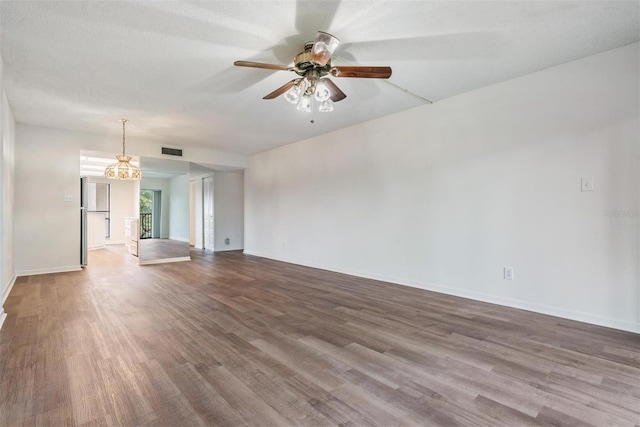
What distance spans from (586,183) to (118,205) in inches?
470

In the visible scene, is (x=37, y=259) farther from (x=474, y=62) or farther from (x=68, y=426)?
(x=474, y=62)

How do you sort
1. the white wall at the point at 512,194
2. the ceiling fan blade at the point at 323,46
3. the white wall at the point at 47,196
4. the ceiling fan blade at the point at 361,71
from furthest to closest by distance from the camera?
the white wall at the point at 47,196 < the white wall at the point at 512,194 < the ceiling fan blade at the point at 361,71 < the ceiling fan blade at the point at 323,46

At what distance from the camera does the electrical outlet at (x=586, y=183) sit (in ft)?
9.43

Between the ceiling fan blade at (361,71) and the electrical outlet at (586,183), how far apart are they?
7.14ft

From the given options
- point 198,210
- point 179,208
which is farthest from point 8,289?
point 198,210

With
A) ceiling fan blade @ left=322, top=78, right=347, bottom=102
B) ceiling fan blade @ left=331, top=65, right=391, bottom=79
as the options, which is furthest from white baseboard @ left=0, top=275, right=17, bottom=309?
ceiling fan blade @ left=331, top=65, right=391, bottom=79

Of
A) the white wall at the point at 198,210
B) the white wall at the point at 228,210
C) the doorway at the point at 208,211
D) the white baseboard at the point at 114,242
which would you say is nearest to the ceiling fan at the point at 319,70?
the white wall at the point at 228,210

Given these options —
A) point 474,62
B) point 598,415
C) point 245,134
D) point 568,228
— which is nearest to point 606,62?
point 474,62

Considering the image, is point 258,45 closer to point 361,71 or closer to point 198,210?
point 361,71

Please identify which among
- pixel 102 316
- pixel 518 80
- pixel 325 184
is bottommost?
pixel 102 316

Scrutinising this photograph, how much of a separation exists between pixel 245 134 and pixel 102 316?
144 inches

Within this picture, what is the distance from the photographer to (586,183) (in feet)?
9.50

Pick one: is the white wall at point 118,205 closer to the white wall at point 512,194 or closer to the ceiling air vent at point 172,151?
the ceiling air vent at point 172,151

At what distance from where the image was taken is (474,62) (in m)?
2.98
